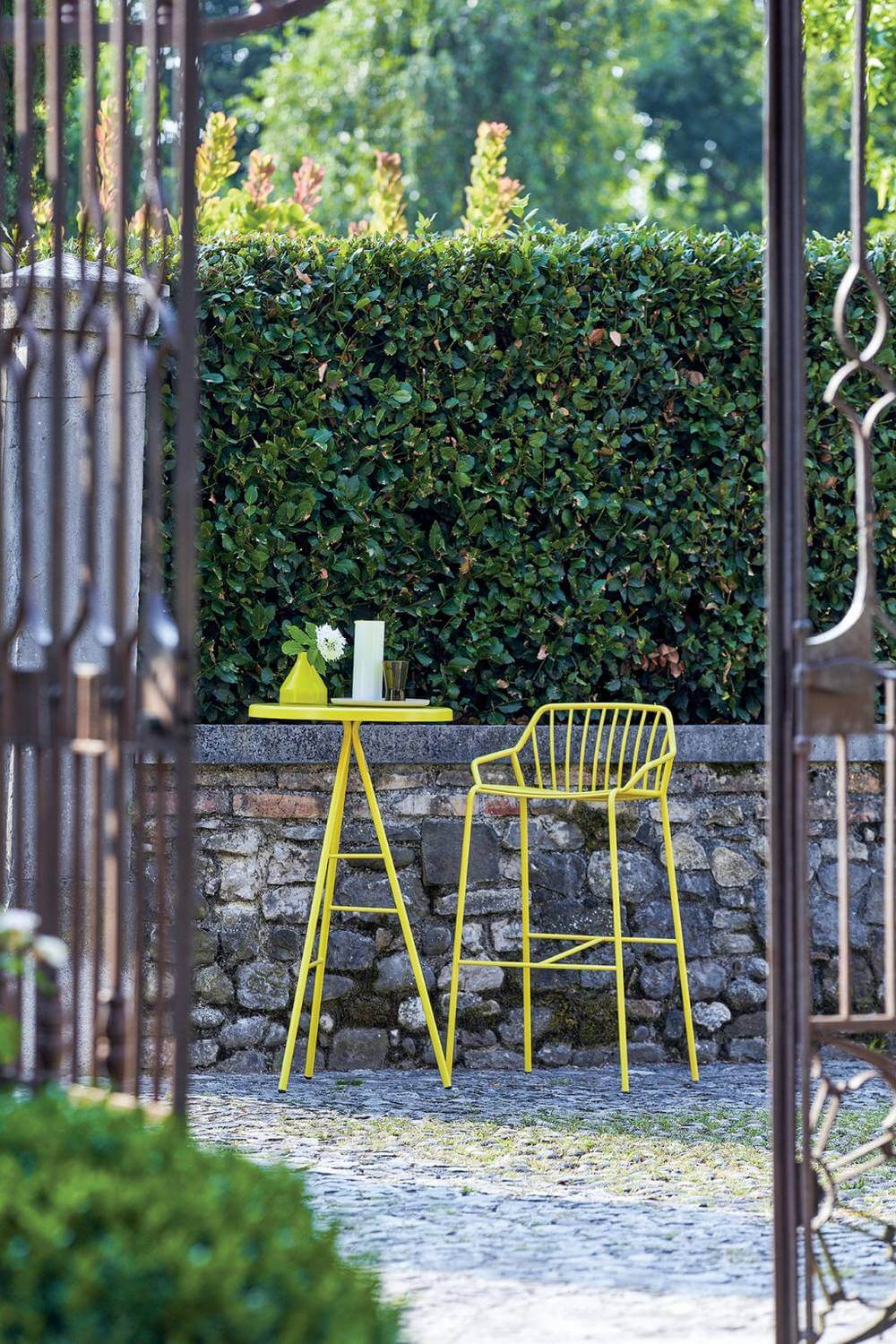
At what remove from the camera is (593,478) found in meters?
5.06

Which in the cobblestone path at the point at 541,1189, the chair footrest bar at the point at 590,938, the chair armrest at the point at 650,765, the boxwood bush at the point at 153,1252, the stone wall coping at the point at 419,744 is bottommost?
the cobblestone path at the point at 541,1189

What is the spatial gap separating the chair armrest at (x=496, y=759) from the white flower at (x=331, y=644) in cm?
49

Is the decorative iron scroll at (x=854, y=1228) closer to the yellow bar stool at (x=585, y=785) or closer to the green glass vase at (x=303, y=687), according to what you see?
the yellow bar stool at (x=585, y=785)

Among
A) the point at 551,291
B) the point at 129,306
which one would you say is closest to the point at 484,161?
the point at 551,291

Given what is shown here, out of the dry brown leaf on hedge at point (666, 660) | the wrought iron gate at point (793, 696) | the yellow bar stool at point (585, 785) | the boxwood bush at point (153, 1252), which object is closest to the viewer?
the boxwood bush at point (153, 1252)

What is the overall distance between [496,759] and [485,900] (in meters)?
0.42

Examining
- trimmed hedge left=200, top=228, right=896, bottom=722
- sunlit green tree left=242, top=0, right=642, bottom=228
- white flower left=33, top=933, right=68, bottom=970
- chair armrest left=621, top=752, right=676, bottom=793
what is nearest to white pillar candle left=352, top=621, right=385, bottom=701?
trimmed hedge left=200, top=228, right=896, bottom=722

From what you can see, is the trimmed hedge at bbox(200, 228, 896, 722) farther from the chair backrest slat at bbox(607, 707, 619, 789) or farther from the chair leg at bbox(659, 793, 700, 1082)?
the chair leg at bbox(659, 793, 700, 1082)

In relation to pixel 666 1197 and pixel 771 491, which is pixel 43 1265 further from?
pixel 666 1197

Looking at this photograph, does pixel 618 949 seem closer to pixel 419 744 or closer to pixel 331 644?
pixel 419 744

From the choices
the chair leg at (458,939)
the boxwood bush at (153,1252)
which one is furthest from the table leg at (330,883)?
the boxwood bush at (153,1252)

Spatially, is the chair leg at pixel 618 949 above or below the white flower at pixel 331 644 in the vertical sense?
below

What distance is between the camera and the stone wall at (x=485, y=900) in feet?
15.6

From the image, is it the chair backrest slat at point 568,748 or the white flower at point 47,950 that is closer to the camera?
the white flower at point 47,950
